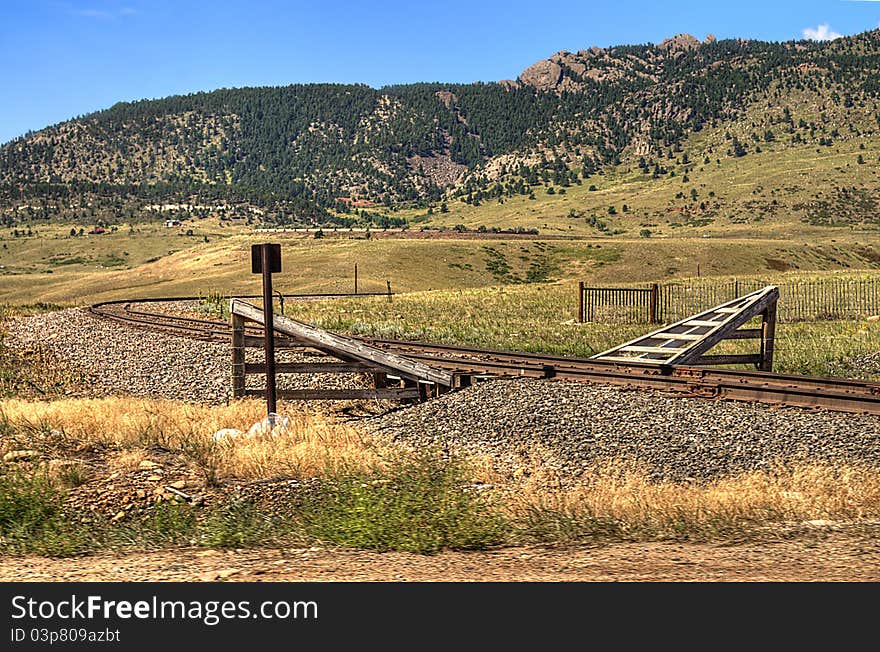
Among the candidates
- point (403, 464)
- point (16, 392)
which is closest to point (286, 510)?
point (403, 464)

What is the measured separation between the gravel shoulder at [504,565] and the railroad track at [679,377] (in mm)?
6514

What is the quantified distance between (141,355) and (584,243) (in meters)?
75.4

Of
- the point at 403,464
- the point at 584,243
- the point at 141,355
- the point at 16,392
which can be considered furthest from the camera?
the point at 584,243

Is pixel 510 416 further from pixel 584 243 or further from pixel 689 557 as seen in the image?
pixel 584 243

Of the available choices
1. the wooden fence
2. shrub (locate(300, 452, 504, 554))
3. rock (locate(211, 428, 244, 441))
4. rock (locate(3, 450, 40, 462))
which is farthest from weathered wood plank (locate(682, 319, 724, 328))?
rock (locate(3, 450, 40, 462))

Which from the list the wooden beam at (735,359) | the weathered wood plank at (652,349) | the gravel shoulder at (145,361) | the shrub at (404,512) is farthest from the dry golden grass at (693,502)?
the gravel shoulder at (145,361)

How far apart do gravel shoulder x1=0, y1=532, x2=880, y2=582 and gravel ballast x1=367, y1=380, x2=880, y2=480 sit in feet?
13.5

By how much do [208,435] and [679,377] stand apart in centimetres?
797

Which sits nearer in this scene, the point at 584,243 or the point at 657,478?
the point at 657,478

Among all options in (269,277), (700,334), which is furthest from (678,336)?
(269,277)

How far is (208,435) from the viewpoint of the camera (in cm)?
1302

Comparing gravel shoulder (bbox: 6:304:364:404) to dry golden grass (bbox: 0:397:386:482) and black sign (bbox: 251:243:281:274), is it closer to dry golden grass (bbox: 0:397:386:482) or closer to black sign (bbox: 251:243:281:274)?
dry golden grass (bbox: 0:397:386:482)

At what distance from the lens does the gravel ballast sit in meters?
11.4

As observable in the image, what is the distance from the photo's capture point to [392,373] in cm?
1591
